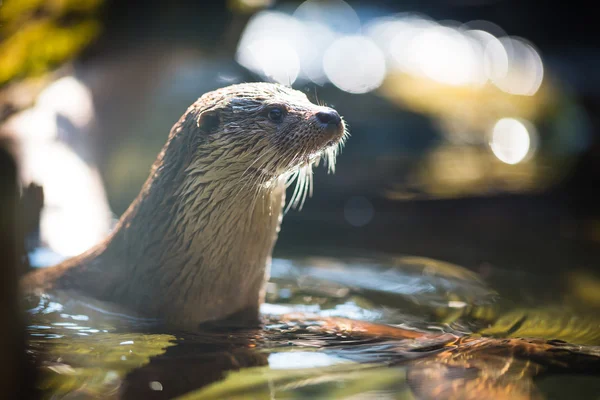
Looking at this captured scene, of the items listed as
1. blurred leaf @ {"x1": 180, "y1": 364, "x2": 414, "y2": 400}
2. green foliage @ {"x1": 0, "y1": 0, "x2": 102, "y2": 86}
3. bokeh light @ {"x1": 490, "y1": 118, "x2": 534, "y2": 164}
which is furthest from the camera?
bokeh light @ {"x1": 490, "y1": 118, "x2": 534, "y2": 164}

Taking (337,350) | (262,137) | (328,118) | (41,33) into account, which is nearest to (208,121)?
(262,137)

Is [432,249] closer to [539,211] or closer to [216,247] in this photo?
[539,211]

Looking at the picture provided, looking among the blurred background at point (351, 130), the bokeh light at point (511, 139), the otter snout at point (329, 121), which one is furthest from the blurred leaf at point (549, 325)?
the bokeh light at point (511, 139)

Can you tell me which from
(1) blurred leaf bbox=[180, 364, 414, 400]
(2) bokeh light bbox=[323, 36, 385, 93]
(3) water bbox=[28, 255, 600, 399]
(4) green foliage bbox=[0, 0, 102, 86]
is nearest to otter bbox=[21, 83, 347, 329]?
(3) water bbox=[28, 255, 600, 399]

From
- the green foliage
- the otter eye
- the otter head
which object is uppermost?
the green foliage

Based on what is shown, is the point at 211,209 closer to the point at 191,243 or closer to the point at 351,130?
the point at 191,243

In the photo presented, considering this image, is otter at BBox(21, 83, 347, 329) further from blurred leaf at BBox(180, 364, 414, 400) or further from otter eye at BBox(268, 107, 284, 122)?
blurred leaf at BBox(180, 364, 414, 400)

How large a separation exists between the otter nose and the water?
787mm

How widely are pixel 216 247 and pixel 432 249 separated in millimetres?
1795

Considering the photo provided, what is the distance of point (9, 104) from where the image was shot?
3.62m

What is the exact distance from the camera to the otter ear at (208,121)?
8.53ft

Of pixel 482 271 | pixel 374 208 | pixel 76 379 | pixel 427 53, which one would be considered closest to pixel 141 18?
pixel 374 208

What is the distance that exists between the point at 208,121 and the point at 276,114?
10.6 inches

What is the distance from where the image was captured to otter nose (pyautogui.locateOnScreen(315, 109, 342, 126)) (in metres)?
2.56
